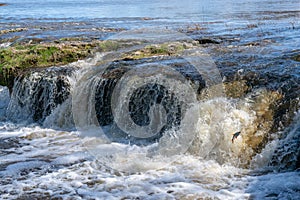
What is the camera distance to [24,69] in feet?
46.1

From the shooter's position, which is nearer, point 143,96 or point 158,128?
point 158,128

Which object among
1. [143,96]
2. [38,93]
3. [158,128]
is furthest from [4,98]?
[158,128]

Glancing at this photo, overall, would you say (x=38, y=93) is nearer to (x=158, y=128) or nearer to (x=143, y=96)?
(x=143, y=96)

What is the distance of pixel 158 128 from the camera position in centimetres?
1010

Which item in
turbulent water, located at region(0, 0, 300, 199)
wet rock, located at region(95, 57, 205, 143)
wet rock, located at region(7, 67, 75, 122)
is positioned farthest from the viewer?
wet rock, located at region(7, 67, 75, 122)

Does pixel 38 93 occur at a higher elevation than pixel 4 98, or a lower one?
higher

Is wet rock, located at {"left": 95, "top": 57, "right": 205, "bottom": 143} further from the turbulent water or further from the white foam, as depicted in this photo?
the white foam

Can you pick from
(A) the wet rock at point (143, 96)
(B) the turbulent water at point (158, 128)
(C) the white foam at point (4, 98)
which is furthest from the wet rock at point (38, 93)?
(A) the wet rock at point (143, 96)

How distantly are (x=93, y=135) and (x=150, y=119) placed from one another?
5.06 feet

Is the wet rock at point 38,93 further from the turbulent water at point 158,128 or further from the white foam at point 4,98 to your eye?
the white foam at point 4,98

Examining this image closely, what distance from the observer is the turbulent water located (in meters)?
7.62

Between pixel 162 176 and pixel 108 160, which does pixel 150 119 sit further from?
pixel 162 176

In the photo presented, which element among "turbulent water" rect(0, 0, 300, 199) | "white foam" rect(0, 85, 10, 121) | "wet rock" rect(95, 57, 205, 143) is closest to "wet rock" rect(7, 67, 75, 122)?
"turbulent water" rect(0, 0, 300, 199)

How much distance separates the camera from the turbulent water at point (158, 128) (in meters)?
7.62
